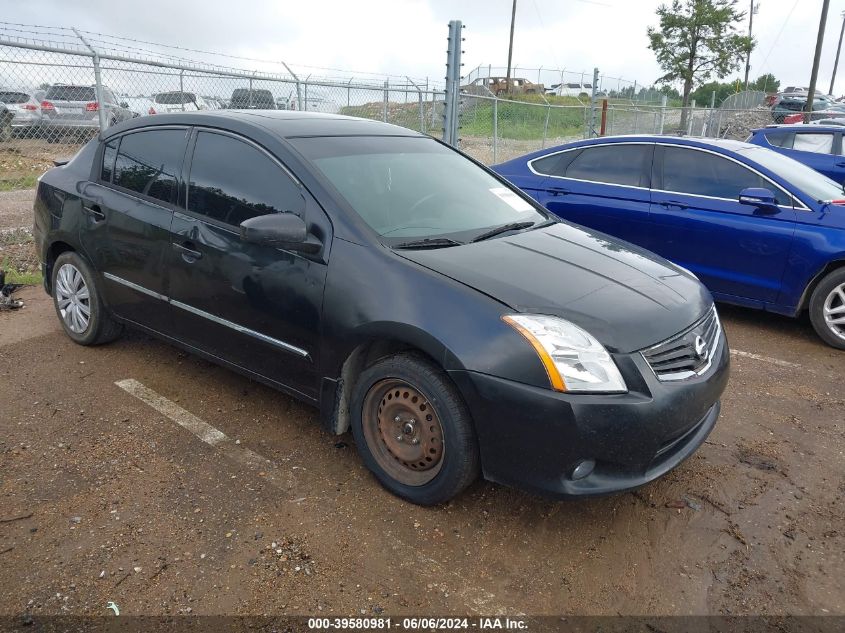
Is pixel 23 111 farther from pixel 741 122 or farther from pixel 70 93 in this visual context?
pixel 741 122

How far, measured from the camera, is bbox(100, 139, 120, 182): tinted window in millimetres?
4301

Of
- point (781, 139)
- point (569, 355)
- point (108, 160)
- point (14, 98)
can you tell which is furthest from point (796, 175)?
point (14, 98)

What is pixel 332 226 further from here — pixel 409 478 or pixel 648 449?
pixel 648 449

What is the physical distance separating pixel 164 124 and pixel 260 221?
4.79 ft

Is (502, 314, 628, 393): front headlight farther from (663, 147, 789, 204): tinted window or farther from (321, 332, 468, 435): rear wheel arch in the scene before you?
(663, 147, 789, 204): tinted window

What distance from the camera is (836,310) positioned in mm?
5215

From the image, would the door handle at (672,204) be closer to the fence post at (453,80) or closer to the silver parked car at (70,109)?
the fence post at (453,80)

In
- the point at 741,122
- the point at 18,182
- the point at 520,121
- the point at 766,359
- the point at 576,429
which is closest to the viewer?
the point at 576,429

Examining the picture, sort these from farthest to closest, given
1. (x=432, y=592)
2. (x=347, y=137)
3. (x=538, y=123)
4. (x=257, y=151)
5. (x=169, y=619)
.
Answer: (x=538, y=123), (x=347, y=137), (x=257, y=151), (x=432, y=592), (x=169, y=619)

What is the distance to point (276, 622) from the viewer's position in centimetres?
236

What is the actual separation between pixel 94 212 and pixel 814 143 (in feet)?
35.9

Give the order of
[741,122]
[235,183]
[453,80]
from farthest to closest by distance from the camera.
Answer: [741,122]
[453,80]
[235,183]

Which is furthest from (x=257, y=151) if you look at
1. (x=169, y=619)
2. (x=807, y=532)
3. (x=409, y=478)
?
(x=807, y=532)

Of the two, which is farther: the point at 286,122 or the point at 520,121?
the point at 520,121
